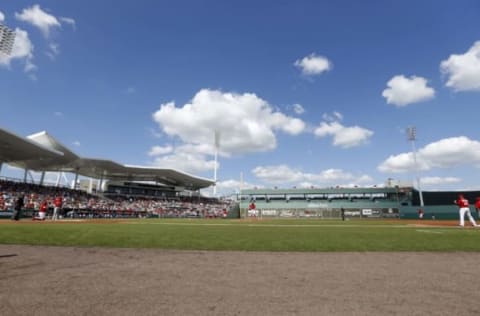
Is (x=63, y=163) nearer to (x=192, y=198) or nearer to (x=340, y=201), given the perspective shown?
(x=192, y=198)

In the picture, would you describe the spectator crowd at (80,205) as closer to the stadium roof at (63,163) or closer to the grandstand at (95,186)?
the grandstand at (95,186)

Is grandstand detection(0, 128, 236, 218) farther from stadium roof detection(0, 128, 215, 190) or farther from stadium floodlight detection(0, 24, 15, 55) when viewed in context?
stadium floodlight detection(0, 24, 15, 55)

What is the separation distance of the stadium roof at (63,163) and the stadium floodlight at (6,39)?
8.38m

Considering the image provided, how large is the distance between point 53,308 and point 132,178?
75.7m

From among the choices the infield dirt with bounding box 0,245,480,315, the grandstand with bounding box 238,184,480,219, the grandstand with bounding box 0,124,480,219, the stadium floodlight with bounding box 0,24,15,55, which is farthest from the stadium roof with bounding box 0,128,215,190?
the infield dirt with bounding box 0,245,480,315

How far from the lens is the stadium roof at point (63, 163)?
35.9 meters

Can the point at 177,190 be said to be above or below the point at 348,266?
above

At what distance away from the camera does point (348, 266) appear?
16.9ft

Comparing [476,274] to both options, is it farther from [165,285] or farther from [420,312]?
[165,285]

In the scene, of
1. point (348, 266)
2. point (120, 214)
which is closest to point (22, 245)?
point (348, 266)

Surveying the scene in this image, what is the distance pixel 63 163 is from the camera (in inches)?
1943

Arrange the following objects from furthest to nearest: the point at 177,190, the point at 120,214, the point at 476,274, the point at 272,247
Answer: the point at 177,190 → the point at 120,214 → the point at 272,247 → the point at 476,274

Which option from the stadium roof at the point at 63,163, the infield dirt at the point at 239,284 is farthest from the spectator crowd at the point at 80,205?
the infield dirt at the point at 239,284

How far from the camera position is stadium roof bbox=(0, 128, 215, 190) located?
3588 cm
